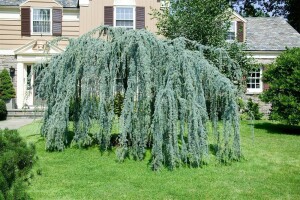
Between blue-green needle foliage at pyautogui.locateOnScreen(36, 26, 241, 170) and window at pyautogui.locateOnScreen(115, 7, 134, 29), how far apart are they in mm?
10684

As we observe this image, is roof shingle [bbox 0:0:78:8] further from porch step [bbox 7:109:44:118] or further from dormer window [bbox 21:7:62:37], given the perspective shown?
porch step [bbox 7:109:44:118]

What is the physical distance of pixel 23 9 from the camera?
63.2ft

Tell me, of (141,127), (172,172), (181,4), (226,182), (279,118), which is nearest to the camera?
(226,182)

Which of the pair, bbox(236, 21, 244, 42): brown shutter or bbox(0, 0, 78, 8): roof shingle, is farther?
bbox(236, 21, 244, 42): brown shutter

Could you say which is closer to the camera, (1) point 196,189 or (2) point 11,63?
(1) point 196,189

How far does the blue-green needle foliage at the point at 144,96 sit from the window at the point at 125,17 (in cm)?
1068

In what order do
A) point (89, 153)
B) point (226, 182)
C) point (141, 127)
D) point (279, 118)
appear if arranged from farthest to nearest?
point (279, 118) < point (89, 153) < point (141, 127) < point (226, 182)

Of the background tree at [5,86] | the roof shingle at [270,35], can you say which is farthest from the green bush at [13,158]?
the roof shingle at [270,35]

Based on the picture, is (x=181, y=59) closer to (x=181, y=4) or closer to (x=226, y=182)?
(x=226, y=182)

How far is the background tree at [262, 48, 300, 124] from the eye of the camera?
1277 centimetres

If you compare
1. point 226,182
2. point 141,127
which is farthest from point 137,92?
point 226,182

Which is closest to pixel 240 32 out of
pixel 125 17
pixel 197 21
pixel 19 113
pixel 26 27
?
pixel 197 21

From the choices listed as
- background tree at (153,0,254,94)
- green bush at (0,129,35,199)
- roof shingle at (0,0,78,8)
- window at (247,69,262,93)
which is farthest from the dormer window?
green bush at (0,129,35,199)

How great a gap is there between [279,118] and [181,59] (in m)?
6.76
